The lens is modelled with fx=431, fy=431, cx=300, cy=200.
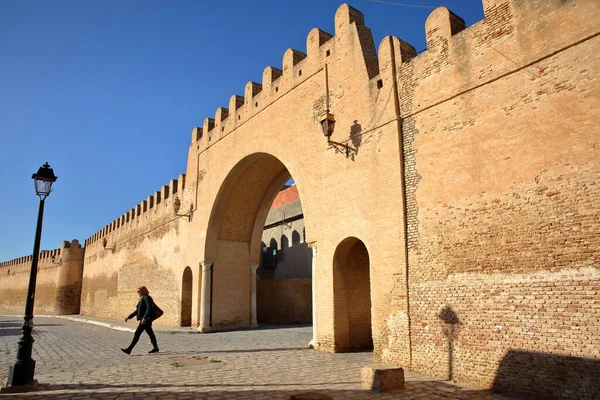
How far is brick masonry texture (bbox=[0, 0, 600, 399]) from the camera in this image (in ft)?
19.1

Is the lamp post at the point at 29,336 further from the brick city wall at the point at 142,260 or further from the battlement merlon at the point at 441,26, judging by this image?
the brick city wall at the point at 142,260

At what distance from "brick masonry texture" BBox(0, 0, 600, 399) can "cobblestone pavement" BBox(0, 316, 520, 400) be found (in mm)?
850

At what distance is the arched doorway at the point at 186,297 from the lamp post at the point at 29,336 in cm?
1144

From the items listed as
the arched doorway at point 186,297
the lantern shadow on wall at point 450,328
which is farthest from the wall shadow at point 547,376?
the arched doorway at point 186,297

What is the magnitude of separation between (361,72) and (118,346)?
943 cm

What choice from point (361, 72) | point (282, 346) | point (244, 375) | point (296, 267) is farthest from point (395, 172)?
point (296, 267)

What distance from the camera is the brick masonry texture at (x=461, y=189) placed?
584 centimetres

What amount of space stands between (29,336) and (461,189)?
23.8ft

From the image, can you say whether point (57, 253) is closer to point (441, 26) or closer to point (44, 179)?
point (44, 179)

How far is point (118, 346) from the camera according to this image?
11.5m

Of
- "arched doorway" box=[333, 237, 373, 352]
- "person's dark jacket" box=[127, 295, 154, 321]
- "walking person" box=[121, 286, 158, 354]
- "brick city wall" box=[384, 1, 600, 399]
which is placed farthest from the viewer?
"arched doorway" box=[333, 237, 373, 352]

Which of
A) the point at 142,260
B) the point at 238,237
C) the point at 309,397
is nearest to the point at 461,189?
the point at 309,397

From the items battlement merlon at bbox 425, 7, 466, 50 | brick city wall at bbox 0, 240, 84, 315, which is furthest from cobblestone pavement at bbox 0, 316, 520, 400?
brick city wall at bbox 0, 240, 84, 315

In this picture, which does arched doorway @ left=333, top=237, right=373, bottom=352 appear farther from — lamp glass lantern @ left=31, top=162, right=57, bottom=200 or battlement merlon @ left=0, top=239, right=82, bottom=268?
battlement merlon @ left=0, top=239, right=82, bottom=268
